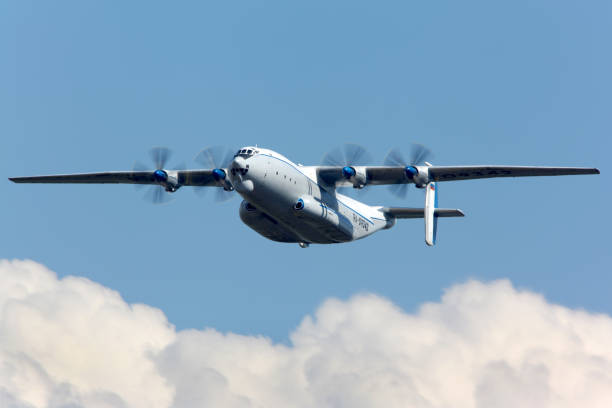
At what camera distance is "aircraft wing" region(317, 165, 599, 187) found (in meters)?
45.9

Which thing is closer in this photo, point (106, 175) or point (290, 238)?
point (290, 238)

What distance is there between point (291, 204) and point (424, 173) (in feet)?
Answer: 22.1

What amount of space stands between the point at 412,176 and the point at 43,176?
2142 centimetres

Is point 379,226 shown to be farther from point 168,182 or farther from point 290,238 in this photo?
point 168,182

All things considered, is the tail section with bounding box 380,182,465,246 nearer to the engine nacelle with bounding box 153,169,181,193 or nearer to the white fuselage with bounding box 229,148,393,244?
the white fuselage with bounding box 229,148,393,244

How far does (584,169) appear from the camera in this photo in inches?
1763

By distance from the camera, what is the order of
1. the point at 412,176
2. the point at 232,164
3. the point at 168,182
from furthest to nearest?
the point at 168,182
the point at 412,176
the point at 232,164

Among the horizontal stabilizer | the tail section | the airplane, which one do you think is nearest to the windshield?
the airplane

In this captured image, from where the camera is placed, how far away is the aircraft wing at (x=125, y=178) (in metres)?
49.7

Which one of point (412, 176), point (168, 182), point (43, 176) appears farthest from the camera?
point (43, 176)

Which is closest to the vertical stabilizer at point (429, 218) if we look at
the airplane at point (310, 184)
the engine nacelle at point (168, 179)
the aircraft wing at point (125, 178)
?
the airplane at point (310, 184)

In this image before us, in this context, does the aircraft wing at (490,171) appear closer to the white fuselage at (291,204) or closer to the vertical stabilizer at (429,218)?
the vertical stabilizer at (429,218)

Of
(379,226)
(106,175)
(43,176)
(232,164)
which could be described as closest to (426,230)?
(379,226)

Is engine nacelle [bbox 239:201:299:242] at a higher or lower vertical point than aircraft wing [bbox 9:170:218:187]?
lower
